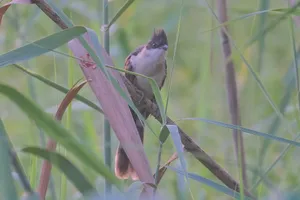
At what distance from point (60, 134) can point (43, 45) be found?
0.28 meters

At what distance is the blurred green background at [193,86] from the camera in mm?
2018

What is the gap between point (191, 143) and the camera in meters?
1.80

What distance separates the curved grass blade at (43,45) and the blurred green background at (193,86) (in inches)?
2.0

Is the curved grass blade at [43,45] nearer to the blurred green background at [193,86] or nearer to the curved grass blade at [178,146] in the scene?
the blurred green background at [193,86]

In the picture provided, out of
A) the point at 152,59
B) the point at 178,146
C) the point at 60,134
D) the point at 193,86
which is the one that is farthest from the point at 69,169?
the point at 193,86

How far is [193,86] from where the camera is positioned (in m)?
4.35

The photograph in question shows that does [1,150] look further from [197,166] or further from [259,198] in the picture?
[197,166]

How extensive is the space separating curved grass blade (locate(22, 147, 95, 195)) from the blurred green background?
263 millimetres

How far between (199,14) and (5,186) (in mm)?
4825

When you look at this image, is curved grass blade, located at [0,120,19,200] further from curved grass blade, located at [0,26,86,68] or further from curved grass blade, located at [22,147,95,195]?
curved grass blade, located at [0,26,86,68]

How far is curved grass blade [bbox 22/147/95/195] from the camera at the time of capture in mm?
1220

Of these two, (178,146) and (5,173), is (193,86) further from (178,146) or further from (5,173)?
(5,173)

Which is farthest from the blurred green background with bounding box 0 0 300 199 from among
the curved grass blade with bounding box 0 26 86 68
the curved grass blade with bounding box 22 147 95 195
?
the curved grass blade with bounding box 22 147 95 195

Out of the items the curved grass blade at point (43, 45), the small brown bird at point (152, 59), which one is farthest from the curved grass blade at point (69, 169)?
the small brown bird at point (152, 59)
